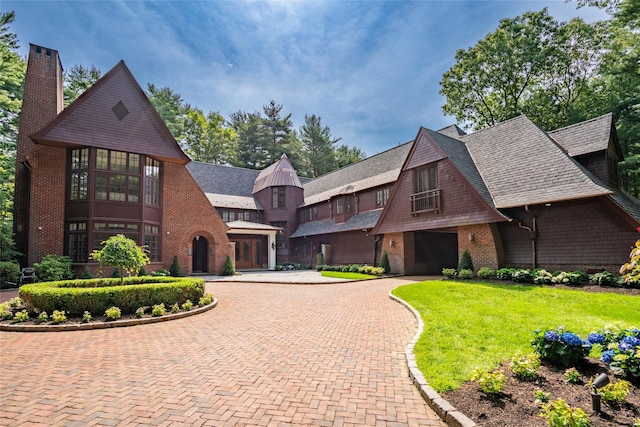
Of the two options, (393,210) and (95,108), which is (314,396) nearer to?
(393,210)

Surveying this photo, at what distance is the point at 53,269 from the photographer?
1484 cm

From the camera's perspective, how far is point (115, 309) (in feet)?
26.8

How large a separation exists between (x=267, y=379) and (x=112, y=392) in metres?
1.92

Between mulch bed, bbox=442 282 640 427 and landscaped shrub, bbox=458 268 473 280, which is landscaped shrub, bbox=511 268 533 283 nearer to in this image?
landscaped shrub, bbox=458 268 473 280

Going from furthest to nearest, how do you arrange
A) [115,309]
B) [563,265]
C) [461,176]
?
1. [461,176]
2. [563,265]
3. [115,309]

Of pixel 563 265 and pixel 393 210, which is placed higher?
pixel 393 210

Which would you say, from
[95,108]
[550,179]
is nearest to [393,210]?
[550,179]

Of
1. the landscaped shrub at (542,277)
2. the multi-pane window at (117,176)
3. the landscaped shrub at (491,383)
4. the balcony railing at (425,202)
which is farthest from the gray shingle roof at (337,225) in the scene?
the landscaped shrub at (491,383)

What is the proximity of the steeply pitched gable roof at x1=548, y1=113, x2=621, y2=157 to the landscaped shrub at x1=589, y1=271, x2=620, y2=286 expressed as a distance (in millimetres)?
5577

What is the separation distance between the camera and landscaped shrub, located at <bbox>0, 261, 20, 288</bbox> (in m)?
14.2

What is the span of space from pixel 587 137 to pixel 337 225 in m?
15.5

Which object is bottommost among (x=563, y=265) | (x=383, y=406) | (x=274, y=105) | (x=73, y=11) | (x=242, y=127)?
(x=383, y=406)

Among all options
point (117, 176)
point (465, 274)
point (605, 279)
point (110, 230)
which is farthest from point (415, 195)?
point (110, 230)

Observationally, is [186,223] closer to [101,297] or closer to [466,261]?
[101,297]
